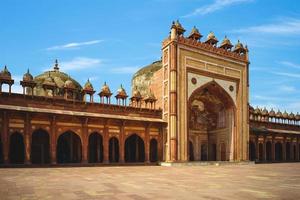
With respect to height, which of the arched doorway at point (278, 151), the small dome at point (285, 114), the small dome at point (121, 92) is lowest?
the arched doorway at point (278, 151)

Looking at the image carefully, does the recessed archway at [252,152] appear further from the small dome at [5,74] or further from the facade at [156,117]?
the small dome at [5,74]

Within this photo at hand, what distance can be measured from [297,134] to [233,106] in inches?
609

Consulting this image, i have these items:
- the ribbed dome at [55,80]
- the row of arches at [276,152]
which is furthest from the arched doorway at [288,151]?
the ribbed dome at [55,80]

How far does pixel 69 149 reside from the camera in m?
30.8

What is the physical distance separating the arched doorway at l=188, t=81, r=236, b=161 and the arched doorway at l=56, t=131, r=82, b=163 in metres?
12.1


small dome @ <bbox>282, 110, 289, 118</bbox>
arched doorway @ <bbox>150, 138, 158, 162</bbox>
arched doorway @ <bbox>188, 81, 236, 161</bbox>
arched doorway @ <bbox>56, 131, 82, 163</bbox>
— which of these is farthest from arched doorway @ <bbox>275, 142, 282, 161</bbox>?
arched doorway @ <bbox>56, 131, 82, 163</bbox>

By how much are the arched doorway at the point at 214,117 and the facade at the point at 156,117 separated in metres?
0.10

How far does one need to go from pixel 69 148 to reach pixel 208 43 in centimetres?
1778

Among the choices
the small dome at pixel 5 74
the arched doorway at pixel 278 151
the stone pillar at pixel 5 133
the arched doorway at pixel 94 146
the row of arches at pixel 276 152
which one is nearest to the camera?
the stone pillar at pixel 5 133

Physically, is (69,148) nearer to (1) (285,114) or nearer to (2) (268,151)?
(2) (268,151)

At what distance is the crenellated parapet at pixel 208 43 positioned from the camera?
3284cm

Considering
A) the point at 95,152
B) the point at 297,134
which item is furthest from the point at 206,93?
the point at 297,134

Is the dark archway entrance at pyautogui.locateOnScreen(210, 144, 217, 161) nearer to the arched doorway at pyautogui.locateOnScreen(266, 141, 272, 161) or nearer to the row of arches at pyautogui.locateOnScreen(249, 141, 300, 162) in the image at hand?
the row of arches at pyautogui.locateOnScreen(249, 141, 300, 162)

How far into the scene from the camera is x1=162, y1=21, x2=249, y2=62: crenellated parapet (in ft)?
108
